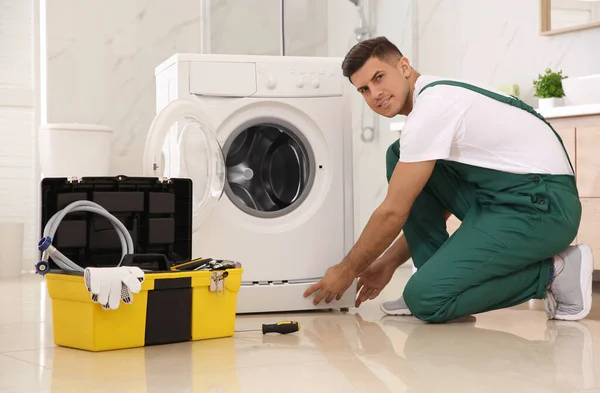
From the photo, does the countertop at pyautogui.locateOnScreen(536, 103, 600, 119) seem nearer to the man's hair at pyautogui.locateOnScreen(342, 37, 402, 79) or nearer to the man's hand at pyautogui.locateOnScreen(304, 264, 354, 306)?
the man's hair at pyautogui.locateOnScreen(342, 37, 402, 79)

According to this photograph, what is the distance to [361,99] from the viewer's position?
16.9 ft

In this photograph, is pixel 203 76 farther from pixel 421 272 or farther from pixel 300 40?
pixel 300 40

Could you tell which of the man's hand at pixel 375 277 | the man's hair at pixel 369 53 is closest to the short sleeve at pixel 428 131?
the man's hair at pixel 369 53

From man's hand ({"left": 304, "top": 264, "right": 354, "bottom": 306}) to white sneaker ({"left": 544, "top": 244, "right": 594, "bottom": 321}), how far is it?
0.67m

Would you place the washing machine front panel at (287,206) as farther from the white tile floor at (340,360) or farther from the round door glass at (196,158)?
the white tile floor at (340,360)

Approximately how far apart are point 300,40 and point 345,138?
1817 millimetres

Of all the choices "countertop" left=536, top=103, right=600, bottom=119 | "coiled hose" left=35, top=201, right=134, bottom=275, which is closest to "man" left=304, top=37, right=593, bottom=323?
"coiled hose" left=35, top=201, right=134, bottom=275

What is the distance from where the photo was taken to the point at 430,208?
2.75 metres

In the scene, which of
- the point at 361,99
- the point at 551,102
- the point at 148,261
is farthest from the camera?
the point at 361,99

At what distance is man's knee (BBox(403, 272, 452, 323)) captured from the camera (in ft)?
8.29

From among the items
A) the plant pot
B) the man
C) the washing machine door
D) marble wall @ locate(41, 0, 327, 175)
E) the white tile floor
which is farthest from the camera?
marble wall @ locate(41, 0, 327, 175)

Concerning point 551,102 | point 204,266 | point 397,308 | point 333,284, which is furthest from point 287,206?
point 551,102

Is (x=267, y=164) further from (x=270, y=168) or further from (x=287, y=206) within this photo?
(x=287, y=206)

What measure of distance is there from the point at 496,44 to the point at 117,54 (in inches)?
93.8
